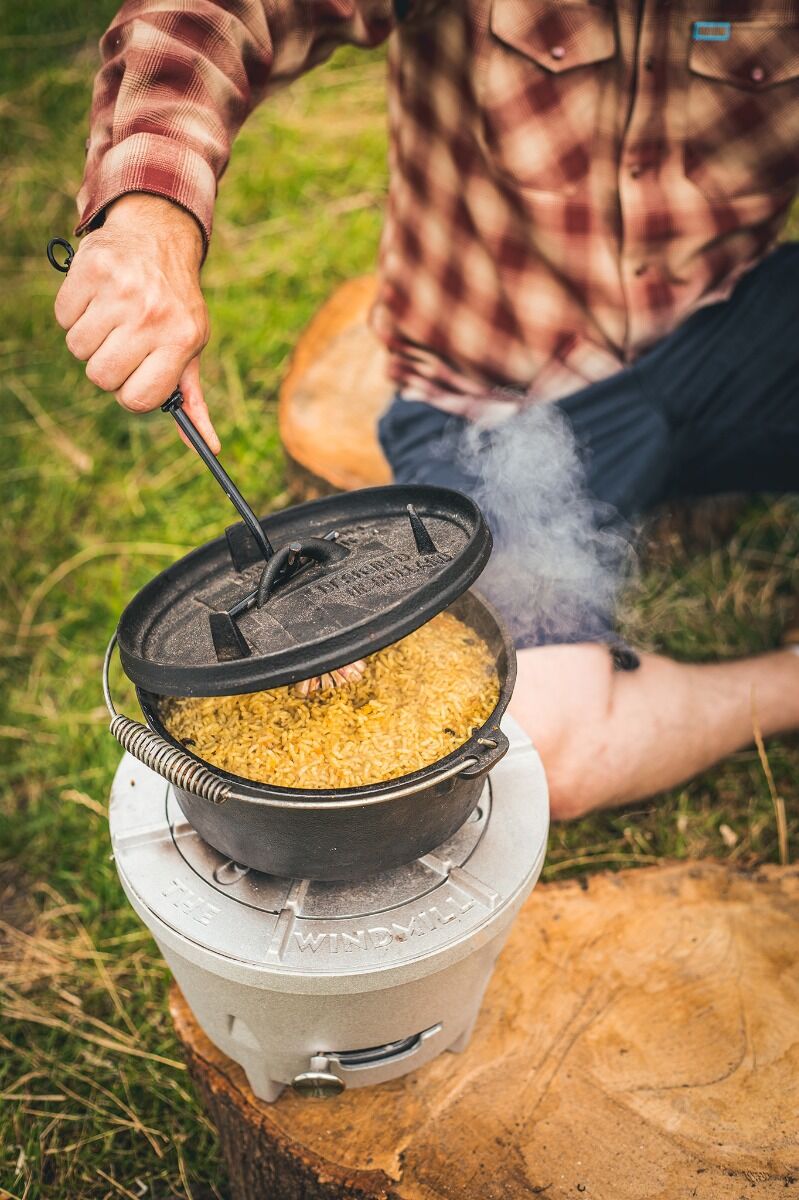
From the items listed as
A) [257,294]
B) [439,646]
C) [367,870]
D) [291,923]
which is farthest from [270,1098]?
[257,294]

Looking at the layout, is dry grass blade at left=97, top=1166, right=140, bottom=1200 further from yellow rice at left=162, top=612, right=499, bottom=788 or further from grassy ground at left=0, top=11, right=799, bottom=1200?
yellow rice at left=162, top=612, right=499, bottom=788

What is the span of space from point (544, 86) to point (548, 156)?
152 millimetres

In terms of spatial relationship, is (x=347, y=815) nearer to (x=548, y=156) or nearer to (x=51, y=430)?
(x=548, y=156)

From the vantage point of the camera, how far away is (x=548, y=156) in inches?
90.8

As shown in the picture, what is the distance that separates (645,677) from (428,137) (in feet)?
4.90

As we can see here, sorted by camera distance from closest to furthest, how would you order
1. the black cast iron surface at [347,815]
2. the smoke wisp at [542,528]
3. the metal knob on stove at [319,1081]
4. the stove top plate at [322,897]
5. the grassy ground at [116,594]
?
the black cast iron surface at [347,815] → the stove top plate at [322,897] → the metal knob on stove at [319,1081] → the grassy ground at [116,594] → the smoke wisp at [542,528]

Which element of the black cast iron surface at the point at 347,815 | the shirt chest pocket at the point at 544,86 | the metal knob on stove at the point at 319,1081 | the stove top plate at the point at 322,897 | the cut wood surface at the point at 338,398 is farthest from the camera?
the cut wood surface at the point at 338,398

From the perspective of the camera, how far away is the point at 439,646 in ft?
5.48

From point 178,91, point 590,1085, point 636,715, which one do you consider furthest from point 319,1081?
point 178,91

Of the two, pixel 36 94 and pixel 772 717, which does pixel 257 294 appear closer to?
pixel 36 94

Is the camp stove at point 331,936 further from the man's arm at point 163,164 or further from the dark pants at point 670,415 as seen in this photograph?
the dark pants at point 670,415

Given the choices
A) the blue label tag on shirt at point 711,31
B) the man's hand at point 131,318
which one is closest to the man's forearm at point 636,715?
the man's hand at point 131,318

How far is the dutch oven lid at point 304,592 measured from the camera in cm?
122

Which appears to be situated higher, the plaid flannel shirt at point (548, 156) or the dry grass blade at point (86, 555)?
the plaid flannel shirt at point (548, 156)
